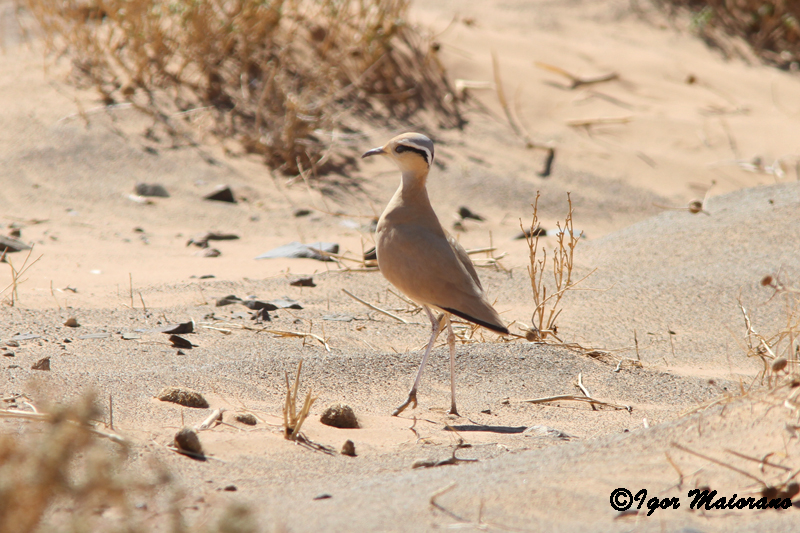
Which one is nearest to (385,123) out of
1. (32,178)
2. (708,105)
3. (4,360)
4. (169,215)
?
(169,215)

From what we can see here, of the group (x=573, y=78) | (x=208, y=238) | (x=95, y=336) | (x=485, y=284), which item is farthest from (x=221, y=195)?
(x=573, y=78)

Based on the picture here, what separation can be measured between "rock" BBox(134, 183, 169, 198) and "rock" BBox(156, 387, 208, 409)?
171 inches

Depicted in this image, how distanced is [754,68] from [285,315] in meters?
9.31

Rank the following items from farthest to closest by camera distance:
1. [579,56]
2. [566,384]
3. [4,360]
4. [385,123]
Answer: [579,56] < [385,123] < [566,384] < [4,360]

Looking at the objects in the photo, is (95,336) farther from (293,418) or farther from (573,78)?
(573,78)

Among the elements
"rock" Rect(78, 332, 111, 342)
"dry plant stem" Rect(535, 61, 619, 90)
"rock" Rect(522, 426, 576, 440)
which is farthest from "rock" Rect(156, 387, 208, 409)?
"dry plant stem" Rect(535, 61, 619, 90)

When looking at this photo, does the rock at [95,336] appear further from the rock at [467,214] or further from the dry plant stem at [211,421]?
the rock at [467,214]

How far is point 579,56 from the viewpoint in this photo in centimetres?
1048

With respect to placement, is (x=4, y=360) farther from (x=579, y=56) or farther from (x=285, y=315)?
(x=579, y=56)

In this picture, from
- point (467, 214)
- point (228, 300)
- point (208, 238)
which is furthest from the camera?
point (467, 214)

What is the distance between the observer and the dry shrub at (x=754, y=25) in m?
11.5

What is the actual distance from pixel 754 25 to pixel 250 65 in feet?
25.5

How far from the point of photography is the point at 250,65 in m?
8.43

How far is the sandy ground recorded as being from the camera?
2.50m
